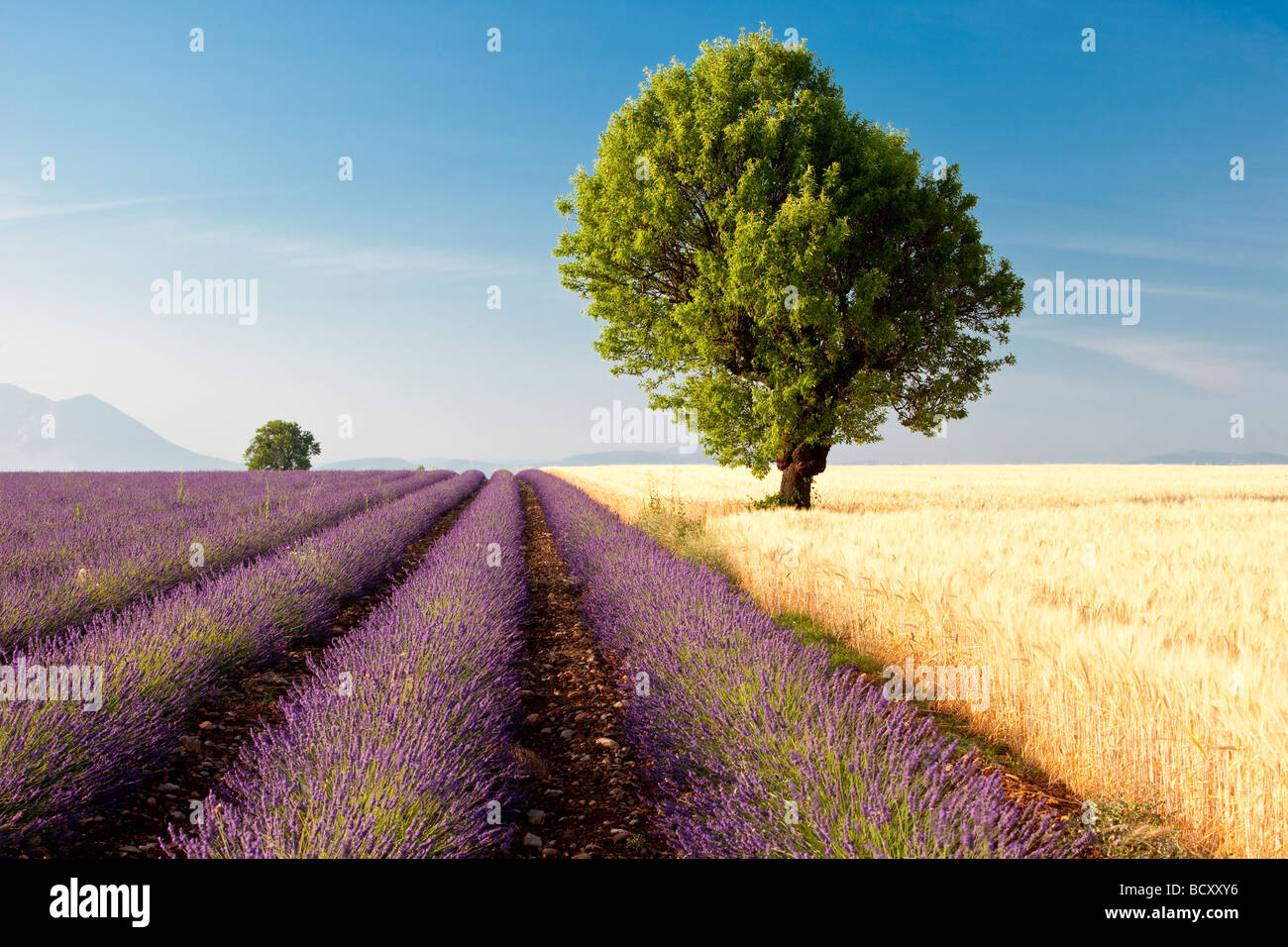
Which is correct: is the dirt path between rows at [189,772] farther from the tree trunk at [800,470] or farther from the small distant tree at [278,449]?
the small distant tree at [278,449]

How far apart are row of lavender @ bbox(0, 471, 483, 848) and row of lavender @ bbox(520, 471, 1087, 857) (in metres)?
2.87

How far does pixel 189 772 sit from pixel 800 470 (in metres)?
14.6

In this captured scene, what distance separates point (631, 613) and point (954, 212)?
14972 mm

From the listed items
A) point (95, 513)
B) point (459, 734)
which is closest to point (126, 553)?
point (95, 513)

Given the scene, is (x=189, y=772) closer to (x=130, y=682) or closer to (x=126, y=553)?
(x=130, y=682)

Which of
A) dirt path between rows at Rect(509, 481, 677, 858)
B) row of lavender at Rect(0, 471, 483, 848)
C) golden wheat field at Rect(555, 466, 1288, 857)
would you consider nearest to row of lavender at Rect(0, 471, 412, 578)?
row of lavender at Rect(0, 471, 483, 848)

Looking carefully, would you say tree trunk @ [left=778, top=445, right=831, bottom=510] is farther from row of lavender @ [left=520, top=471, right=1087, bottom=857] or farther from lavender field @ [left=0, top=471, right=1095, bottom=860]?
row of lavender @ [left=520, top=471, right=1087, bottom=857]

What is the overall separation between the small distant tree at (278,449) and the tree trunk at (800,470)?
5830 cm

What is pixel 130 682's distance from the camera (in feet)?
13.2

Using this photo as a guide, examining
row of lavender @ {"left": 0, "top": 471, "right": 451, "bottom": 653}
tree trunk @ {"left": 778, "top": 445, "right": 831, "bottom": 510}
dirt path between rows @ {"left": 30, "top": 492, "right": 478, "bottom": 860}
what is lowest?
dirt path between rows @ {"left": 30, "top": 492, "right": 478, "bottom": 860}

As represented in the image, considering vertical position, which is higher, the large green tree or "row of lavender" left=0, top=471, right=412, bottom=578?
the large green tree

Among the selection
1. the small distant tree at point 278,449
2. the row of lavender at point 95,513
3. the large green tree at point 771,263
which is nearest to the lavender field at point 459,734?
the row of lavender at point 95,513

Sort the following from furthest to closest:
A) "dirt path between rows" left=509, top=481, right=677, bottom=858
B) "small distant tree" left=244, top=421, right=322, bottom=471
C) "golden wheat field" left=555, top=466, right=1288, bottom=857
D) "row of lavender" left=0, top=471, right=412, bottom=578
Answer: "small distant tree" left=244, top=421, right=322, bottom=471 → "row of lavender" left=0, top=471, right=412, bottom=578 → "dirt path between rows" left=509, top=481, right=677, bottom=858 → "golden wheat field" left=555, top=466, right=1288, bottom=857

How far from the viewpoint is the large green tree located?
14.1m
